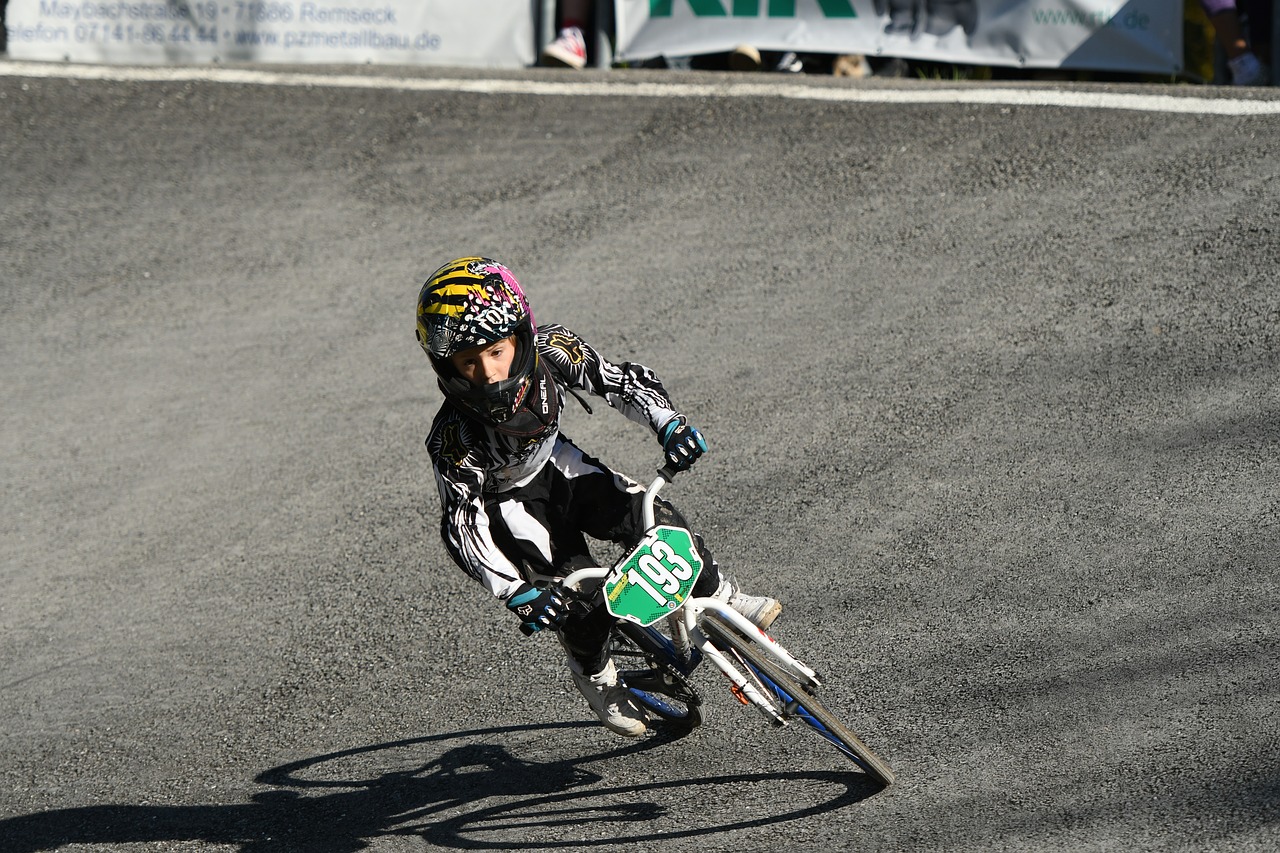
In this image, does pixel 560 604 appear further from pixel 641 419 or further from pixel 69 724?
pixel 69 724

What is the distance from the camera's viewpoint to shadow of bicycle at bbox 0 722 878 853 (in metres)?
4.95

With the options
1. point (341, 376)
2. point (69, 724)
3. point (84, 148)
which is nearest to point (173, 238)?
point (84, 148)

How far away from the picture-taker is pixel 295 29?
483 inches

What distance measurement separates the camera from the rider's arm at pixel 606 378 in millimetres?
4980

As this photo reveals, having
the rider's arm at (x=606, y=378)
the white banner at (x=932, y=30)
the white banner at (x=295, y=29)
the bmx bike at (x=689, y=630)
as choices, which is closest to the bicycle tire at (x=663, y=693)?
the bmx bike at (x=689, y=630)

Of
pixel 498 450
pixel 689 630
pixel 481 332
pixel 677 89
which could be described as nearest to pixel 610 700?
pixel 689 630

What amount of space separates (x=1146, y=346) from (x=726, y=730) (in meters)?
4.09

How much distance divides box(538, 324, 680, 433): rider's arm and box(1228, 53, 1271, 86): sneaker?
8.11 metres

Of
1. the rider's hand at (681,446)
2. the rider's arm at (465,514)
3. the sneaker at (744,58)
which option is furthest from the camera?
the sneaker at (744,58)

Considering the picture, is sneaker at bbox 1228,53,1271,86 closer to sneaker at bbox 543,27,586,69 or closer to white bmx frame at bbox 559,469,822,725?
sneaker at bbox 543,27,586,69

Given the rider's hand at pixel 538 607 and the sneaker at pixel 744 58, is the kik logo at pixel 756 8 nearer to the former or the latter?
the sneaker at pixel 744 58

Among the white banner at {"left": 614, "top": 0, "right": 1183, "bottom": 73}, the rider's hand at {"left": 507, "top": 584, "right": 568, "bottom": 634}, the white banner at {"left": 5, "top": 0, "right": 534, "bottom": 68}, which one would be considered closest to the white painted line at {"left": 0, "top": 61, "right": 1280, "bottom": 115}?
the white banner at {"left": 5, "top": 0, "right": 534, "bottom": 68}

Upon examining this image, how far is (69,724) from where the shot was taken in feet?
20.6

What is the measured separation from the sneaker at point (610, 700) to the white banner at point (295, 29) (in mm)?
8647
